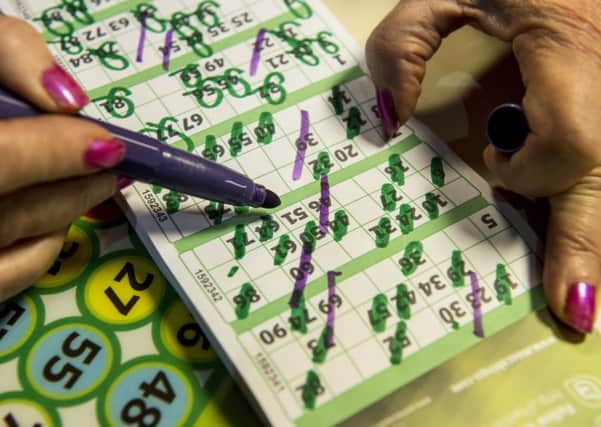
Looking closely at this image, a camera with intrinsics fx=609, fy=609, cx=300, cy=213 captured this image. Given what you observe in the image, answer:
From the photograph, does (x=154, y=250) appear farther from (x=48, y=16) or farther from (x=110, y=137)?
(x=48, y=16)

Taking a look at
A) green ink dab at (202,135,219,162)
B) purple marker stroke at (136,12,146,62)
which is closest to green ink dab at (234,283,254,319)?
green ink dab at (202,135,219,162)

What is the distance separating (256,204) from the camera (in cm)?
40

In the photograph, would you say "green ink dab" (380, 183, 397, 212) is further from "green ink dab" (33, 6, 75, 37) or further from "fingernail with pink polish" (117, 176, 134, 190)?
"green ink dab" (33, 6, 75, 37)

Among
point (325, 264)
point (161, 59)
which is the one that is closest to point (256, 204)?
point (325, 264)

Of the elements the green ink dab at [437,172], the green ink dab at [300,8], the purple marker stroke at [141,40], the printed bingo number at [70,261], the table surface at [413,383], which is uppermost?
the purple marker stroke at [141,40]

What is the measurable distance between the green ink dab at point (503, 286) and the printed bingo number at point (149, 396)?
203mm

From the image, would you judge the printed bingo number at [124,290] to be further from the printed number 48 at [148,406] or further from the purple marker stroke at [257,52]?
the purple marker stroke at [257,52]

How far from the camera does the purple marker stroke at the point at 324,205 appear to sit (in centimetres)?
41

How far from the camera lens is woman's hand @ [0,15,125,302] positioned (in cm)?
31

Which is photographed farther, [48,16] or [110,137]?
[48,16]

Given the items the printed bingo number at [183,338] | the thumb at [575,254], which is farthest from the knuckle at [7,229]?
the thumb at [575,254]

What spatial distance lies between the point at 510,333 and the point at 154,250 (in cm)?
24

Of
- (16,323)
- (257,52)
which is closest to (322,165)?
(257,52)

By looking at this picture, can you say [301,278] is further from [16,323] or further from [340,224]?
[16,323]
